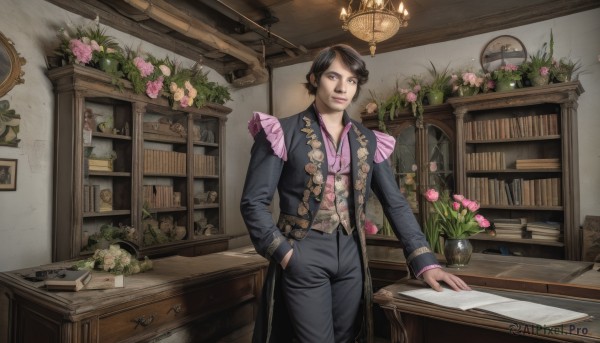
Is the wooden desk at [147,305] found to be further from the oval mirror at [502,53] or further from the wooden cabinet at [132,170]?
the oval mirror at [502,53]

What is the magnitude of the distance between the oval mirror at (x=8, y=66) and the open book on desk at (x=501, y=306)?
138 inches

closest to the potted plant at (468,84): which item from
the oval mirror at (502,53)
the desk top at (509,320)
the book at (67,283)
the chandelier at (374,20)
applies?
the oval mirror at (502,53)

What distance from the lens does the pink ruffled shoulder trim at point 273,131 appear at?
1.50 metres

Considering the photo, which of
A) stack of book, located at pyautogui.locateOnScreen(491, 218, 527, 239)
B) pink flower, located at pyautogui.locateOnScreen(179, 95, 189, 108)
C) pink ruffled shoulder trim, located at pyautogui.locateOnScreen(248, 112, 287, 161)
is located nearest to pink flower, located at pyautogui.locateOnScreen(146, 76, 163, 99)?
pink flower, located at pyautogui.locateOnScreen(179, 95, 189, 108)

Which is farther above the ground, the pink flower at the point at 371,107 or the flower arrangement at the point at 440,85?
the flower arrangement at the point at 440,85

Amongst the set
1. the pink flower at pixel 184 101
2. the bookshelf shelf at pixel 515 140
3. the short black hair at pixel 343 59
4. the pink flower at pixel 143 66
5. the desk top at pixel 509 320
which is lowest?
the desk top at pixel 509 320

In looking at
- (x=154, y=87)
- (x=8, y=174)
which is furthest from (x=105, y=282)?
(x=154, y=87)

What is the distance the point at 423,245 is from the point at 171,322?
1422mm

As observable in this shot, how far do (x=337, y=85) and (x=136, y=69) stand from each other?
9.74ft

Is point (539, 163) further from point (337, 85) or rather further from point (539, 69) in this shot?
point (337, 85)

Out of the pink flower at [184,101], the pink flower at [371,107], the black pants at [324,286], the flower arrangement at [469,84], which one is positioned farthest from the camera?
the pink flower at [371,107]

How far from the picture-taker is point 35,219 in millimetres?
3561

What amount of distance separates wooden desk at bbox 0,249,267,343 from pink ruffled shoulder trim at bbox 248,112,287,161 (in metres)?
1.06

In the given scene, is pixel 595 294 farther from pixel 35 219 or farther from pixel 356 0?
pixel 35 219
